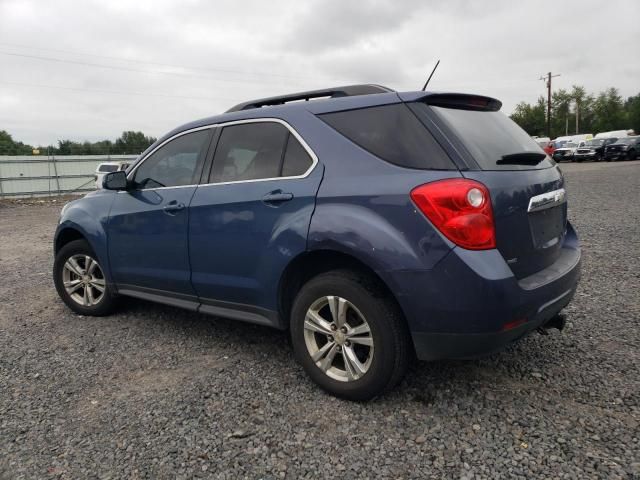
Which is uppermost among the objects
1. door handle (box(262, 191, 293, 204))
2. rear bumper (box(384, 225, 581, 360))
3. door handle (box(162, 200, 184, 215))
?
door handle (box(262, 191, 293, 204))

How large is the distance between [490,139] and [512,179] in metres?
0.31

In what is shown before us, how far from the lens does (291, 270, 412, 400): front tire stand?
256 centimetres

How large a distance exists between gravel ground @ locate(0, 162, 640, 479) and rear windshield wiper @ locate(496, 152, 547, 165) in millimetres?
1285

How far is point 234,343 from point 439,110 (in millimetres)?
2246

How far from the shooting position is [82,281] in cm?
450

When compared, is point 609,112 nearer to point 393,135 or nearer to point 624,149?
point 624,149

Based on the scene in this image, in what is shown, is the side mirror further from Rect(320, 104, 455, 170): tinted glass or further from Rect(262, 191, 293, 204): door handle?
Rect(320, 104, 455, 170): tinted glass

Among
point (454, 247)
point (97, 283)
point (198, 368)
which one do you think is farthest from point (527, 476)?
point (97, 283)

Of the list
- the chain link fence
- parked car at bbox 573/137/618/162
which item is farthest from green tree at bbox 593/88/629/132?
the chain link fence

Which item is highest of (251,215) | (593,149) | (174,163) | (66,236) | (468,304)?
(174,163)

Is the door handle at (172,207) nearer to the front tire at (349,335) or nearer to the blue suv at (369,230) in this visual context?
the blue suv at (369,230)

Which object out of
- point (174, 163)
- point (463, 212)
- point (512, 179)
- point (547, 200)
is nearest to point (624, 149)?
point (547, 200)

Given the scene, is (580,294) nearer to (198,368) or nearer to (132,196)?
(198,368)

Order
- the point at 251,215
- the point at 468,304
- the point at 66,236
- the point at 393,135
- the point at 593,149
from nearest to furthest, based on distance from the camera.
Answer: the point at 468,304 → the point at 393,135 → the point at 251,215 → the point at 66,236 → the point at 593,149
